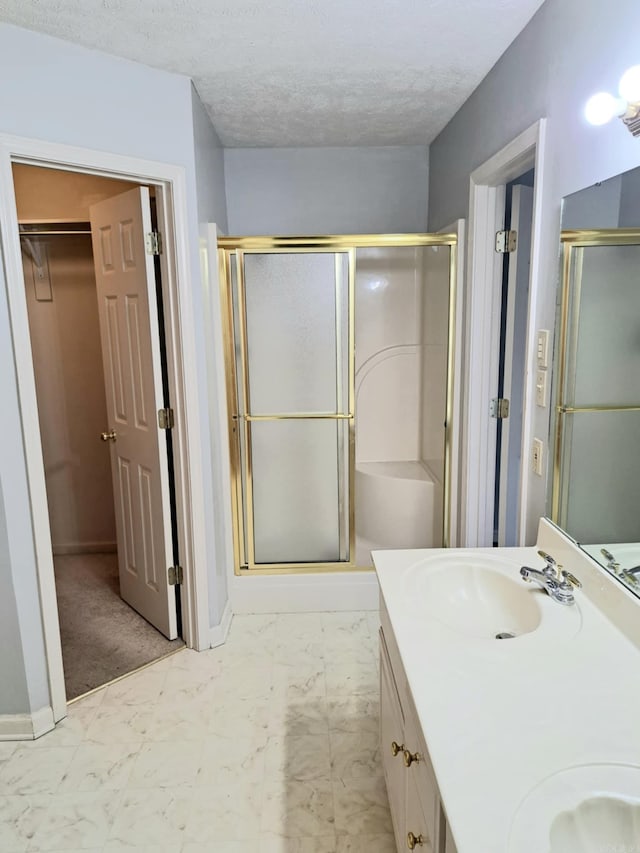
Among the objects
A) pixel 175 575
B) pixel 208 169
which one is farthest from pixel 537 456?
pixel 208 169

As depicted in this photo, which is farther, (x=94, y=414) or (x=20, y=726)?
(x=94, y=414)

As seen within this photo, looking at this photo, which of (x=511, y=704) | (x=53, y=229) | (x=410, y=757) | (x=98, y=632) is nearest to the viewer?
(x=511, y=704)

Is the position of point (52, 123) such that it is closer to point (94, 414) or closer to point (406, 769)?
point (94, 414)

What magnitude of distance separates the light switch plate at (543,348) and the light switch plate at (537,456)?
0.84 feet

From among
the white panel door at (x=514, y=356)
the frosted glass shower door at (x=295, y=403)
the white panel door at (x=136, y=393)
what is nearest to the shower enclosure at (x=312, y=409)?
the frosted glass shower door at (x=295, y=403)

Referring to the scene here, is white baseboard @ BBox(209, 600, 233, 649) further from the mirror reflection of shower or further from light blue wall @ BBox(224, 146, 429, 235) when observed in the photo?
light blue wall @ BBox(224, 146, 429, 235)

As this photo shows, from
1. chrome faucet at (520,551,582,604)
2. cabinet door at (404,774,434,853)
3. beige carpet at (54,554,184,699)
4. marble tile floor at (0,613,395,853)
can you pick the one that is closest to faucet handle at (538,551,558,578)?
chrome faucet at (520,551,582,604)

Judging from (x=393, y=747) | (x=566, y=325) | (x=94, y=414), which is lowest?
(x=393, y=747)

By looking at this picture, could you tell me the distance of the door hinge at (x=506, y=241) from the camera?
247 cm

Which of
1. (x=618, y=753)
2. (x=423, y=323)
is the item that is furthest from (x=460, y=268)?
(x=618, y=753)

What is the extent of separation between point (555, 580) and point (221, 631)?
177cm

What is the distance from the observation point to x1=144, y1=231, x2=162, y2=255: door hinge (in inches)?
94.7

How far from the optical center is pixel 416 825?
1.24 meters

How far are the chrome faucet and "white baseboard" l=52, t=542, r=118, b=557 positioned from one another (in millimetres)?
3053
